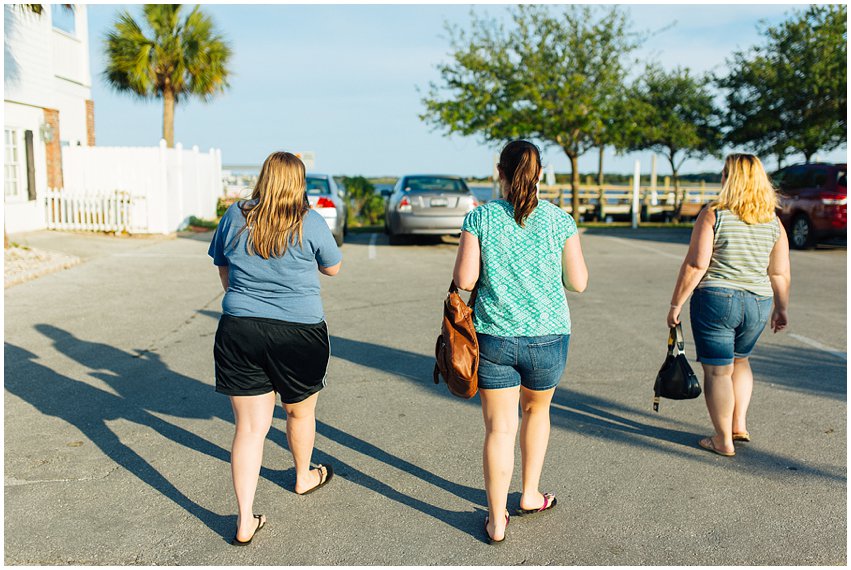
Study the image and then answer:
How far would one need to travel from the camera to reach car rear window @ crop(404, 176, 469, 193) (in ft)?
55.2

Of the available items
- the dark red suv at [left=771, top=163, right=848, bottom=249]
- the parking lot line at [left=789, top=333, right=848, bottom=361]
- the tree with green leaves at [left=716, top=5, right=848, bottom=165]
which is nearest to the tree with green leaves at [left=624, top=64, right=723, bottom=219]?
the tree with green leaves at [left=716, top=5, right=848, bottom=165]

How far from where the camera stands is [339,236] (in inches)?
651

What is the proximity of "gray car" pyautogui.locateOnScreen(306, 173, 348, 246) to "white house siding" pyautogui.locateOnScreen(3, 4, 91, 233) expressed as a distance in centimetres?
565

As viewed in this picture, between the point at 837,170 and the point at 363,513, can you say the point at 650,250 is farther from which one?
the point at 363,513

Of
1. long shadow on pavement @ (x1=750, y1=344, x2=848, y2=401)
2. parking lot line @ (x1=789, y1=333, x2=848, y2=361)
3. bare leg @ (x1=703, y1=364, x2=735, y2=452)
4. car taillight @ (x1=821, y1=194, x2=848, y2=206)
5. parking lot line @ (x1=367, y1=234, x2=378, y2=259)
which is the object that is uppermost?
car taillight @ (x1=821, y1=194, x2=848, y2=206)

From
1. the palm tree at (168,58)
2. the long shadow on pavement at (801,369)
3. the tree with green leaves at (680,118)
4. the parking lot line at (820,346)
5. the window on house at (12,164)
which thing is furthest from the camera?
the tree with green leaves at (680,118)

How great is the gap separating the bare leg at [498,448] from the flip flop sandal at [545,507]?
294mm

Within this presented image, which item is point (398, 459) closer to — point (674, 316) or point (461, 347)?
point (461, 347)

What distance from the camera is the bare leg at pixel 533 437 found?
3.66 metres

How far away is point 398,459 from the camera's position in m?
4.62

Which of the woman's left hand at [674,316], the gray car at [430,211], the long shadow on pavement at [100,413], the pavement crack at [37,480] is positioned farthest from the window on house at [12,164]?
the woman's left hand at [674,316]

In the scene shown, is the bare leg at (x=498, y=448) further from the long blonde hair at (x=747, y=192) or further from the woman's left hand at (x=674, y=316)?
the long blonde hair at (x=747, y=192)

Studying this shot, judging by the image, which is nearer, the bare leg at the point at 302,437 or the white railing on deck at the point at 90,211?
the bare leg at the point at 302,437

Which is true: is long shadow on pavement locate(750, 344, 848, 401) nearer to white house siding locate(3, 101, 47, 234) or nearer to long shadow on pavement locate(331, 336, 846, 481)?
long shadow on pavement locate(331, 336, 846, 481)
